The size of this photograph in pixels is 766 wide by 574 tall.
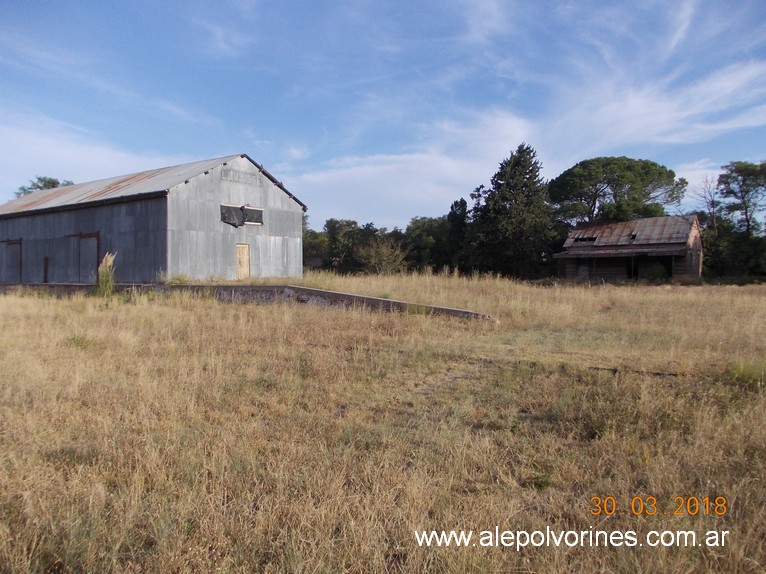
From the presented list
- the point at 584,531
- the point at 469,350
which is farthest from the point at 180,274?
the point at 584,531

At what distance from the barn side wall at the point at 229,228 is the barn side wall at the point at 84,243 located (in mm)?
728

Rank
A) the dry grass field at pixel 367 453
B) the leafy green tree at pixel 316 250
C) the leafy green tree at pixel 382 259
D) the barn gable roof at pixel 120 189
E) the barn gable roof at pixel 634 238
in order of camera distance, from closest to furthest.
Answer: the dry grass field at pixel 367 453 < the barn gable roof at pixel 120 189 < the leafy green tree at pixel 382 259 < the barn gable roof at pixel 634 238 < the leafy green tree at pixel 316 250

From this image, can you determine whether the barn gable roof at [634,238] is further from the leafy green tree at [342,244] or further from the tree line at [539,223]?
the leafy green tree at [342,244]

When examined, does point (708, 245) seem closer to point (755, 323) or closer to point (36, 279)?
point (755, 323)

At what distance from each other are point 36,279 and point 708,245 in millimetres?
42355

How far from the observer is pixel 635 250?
31.1 m

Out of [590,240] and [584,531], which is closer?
[584,531]

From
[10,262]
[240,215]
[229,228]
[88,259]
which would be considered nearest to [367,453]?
[229,228]

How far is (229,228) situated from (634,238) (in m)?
26.6

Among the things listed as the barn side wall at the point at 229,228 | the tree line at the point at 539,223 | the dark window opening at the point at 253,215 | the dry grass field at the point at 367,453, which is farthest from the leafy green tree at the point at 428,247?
the dry grass field at the point at 367,453

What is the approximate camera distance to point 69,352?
22.3 ft

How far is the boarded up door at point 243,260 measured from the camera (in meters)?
21.9

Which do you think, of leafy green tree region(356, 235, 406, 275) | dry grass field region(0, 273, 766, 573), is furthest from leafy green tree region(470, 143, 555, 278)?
dry grass field region(0, 273, 766, 573)
